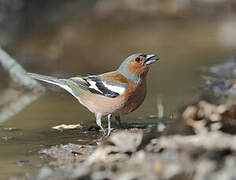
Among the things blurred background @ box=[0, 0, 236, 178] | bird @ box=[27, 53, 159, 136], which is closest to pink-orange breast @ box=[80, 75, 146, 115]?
bird @ box=[27, 53, 159, 136]

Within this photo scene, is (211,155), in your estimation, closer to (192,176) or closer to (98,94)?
(192,176)

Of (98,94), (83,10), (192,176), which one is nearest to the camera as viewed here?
(192,176)

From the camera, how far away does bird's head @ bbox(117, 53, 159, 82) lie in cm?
717

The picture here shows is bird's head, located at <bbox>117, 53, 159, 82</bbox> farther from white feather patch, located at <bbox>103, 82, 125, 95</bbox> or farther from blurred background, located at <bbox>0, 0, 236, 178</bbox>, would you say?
blurred background, located at <bbox>0, 0, 236, 178</bbox>

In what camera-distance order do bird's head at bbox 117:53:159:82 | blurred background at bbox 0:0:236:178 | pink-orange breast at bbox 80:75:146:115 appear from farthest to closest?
blurred background at bbox 0:0:236:178
bird's head at bbox 117:53:159:82
pink-orange breast at bbox 80:75:146:115

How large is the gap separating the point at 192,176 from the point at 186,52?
1022 cm

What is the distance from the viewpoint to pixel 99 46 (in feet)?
51.5

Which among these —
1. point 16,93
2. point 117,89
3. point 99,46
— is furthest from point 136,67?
point 99,46

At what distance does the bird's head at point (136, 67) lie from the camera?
7168 millimetres

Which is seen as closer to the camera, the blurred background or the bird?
the bird

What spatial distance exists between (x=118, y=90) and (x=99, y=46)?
8727 millimetres

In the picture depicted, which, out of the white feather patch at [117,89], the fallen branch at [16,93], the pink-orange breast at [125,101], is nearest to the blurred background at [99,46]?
the fallen branch at [16,93]

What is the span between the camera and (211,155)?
4309 millimetres

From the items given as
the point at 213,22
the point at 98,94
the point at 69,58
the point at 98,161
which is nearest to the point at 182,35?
the point at 213,22
